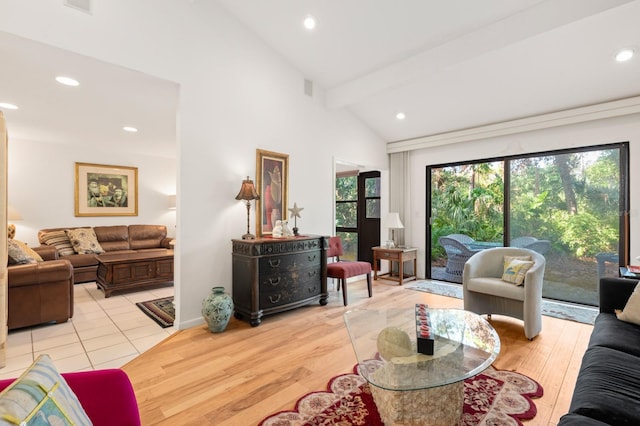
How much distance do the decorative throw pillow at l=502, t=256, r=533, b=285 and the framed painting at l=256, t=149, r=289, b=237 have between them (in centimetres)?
272

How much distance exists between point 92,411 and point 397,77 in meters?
4.19

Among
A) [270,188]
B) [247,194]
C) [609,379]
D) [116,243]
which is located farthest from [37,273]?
[609,379]

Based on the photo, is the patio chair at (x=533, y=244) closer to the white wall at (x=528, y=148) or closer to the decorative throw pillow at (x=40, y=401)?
the white wall at (x=528, y=148)

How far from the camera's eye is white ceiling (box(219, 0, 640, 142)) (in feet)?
Result: 9.68

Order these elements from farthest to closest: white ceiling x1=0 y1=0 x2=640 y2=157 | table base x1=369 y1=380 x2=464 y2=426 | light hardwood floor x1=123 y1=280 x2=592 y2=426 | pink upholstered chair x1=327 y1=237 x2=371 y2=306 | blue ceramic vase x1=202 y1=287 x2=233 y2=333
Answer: pink upholstered chair x1=327 y1=237 x2=371 y2=306 < blue ceramic vase x1=202 y1=287 x2=233 y2=333 < white ceiling x1=0 y1=0 x2=640 y2=157 < light hardwood floor x1=123 y1=280 x2=592 y2=426 < table base x1=369 y1=380 x2=464 y2=426

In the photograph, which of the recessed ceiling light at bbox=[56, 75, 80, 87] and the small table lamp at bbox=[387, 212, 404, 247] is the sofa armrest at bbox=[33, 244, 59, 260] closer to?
the recessed ceiling light at bbox=[56, 75, 80, 87]

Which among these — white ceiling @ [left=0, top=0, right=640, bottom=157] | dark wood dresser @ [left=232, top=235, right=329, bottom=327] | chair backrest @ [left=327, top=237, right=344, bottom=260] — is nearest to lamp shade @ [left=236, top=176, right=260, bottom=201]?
dark wood dresser @ [left=232, top=235, right=329, bottom=327]

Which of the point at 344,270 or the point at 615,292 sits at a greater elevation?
the point at 615,292

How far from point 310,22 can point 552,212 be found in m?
4.06

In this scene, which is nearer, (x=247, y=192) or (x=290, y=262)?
(x=247, y=192)

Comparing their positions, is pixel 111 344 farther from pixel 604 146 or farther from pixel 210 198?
pixel 604 146

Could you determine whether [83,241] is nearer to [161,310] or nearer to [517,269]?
[161,310]

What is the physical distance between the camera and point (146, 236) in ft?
20.6

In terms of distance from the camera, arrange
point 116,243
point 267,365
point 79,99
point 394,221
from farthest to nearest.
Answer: point 116,243 → point 394,221 → point 79,99 → point 267,365
